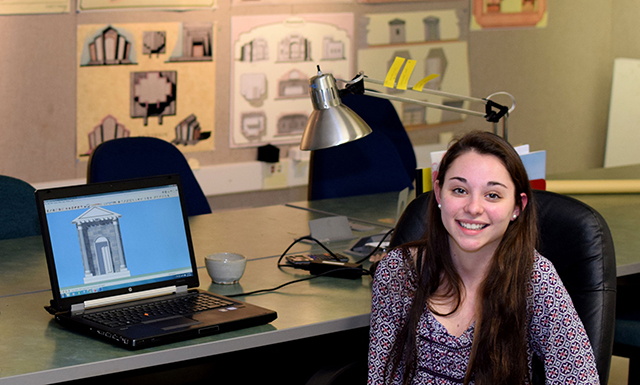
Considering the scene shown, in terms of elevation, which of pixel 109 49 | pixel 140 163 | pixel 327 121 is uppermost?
pixel 109 49

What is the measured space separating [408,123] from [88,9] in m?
2.06

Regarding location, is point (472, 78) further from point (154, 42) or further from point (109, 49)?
point (109, 49)

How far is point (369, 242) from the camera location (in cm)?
251

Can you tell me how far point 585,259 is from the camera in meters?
1.77

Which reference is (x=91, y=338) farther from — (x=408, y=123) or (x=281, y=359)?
(x=408, y=123)

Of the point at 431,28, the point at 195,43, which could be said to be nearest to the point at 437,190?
the point at 195,43

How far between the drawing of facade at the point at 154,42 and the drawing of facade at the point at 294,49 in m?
0.67

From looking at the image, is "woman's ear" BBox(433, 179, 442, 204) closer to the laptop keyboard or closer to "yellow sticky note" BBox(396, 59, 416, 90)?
the laptop keyboard

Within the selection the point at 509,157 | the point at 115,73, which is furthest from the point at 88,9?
the point at 509,157

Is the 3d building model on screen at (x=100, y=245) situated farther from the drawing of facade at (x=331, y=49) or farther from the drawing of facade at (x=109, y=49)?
the drawing of facade at (x=331, y=49)

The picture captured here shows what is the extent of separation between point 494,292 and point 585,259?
24 cm

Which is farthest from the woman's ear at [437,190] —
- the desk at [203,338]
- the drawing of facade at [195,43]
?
the drawing of facade at [195,43]

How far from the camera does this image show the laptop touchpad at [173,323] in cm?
173

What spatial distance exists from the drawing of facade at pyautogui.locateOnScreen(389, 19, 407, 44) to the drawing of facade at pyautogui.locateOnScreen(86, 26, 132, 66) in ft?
5.38
